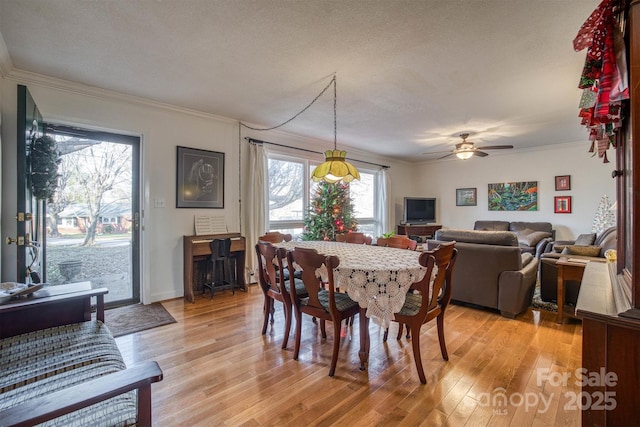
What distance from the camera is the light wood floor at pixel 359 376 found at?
1645 millimetres

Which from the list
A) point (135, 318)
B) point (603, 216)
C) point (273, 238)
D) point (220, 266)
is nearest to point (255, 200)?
point (220, 266)

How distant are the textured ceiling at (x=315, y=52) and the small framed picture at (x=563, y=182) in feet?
7.71

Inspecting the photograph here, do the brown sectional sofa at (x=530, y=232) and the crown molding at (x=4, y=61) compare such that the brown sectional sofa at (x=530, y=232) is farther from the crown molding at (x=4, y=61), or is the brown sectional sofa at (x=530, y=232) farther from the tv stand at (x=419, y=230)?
the crown molding at (x=4, y=61)

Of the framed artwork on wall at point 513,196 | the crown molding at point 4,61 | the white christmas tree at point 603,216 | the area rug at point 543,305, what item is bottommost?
the area rug at point 543,305

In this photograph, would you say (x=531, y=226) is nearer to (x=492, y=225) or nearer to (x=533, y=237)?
(x=533, y=237)

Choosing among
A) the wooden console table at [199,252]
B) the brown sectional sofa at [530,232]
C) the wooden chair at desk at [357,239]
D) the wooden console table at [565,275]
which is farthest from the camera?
the brown sectional sofa at [530,232]

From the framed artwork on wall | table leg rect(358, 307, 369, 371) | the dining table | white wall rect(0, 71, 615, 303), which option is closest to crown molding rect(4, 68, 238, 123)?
white wall rect(0, 71, 615, 303)

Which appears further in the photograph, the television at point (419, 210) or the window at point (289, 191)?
the television at point (419, 210)

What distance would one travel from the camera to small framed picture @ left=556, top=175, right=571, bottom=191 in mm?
5715

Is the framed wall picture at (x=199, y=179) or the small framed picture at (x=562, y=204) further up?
the framed wall picture at (x=199, y=179)

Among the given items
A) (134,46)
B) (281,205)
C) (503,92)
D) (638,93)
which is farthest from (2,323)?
(503,92)

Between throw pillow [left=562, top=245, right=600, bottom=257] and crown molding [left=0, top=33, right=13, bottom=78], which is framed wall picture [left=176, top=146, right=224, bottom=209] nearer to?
crown molding [left=0, top=33, right=13, bottom=78]

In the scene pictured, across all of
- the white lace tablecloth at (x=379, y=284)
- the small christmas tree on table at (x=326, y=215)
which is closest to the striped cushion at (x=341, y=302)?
the white lace tablecloth at (x=379, y=284)

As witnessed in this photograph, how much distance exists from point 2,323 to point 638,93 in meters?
3.10
